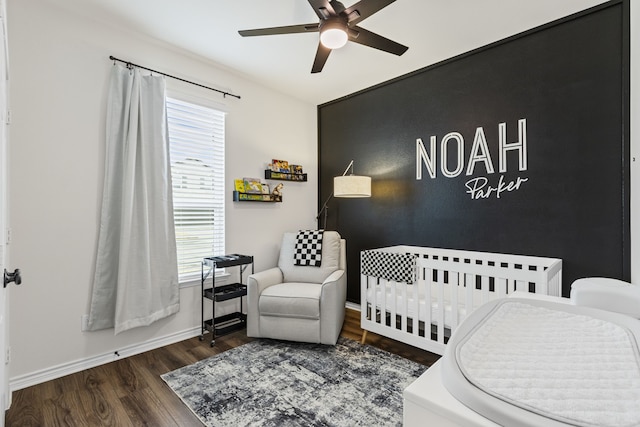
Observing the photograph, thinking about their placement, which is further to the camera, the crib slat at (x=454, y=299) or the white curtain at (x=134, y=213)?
the white curtain at (x=134, y=213)

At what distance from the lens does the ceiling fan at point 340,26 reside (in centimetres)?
161

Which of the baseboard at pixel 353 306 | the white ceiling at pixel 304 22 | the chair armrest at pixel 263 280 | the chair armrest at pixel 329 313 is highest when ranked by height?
the white ceiling at pixel 304 22

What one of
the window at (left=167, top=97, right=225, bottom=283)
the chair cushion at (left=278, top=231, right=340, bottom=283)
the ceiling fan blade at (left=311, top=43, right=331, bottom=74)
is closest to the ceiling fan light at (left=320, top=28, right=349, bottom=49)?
the ceiling fan blade at (left=311, top=43, right=331, bottom=74)

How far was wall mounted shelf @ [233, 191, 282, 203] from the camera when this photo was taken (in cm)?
312

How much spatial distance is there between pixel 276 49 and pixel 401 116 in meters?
1.41

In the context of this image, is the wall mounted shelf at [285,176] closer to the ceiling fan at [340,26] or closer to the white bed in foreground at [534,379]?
the ceiling fan at [340,26]

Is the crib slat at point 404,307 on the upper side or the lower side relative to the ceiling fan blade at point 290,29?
lower

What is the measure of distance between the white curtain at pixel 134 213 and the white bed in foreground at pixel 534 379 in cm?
233

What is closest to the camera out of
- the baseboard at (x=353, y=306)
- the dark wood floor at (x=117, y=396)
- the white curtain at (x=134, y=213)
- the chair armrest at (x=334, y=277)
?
the dark wood floor at (x=117, y=396)

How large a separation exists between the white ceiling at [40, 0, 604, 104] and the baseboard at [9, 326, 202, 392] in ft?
8.24

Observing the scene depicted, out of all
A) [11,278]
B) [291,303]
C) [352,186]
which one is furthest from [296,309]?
[11,278]

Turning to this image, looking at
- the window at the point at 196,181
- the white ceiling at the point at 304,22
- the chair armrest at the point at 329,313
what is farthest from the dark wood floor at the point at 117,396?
the white ceiling at the point at 304,22

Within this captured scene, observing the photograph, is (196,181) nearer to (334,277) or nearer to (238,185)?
(238,185)

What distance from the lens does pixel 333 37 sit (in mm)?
1773
